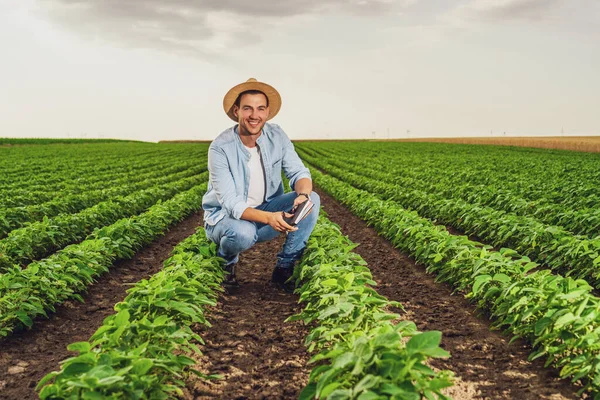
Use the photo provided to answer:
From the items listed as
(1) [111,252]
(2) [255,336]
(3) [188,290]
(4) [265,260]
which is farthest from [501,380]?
(1) [111,252]

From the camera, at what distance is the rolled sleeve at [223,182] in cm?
534

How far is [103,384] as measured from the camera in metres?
2.55

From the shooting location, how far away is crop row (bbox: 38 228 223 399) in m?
2.65

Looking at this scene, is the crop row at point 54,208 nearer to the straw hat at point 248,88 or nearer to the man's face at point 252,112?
the straw hat at point 248,88

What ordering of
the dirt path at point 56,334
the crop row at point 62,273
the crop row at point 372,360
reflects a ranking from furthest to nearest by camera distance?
1. the crop row at point 62,273
2. the dirt path at point 56,334
3. the crop row at point 372,360

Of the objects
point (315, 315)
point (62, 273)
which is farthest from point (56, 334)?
point (315, 315)

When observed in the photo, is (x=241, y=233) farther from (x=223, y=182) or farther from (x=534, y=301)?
(x=534, y=301)

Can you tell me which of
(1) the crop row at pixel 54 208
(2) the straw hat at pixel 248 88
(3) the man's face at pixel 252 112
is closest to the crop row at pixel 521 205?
(2) the straw hat at pixel 248 88

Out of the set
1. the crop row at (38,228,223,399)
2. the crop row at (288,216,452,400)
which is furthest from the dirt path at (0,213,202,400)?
the crop row at (288,216,452,400)

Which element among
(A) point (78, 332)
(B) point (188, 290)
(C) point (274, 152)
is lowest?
(A) point (78, 332)

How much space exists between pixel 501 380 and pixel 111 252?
5281 millimetres

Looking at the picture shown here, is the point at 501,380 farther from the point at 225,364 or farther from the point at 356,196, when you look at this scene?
the point at 356,196

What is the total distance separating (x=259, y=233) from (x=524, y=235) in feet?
14.7

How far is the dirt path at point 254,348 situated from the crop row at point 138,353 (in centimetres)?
25
